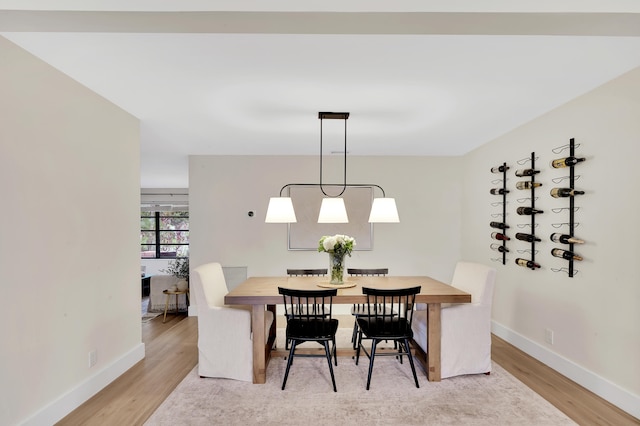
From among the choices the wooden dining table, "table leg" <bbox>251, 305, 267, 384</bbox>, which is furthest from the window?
"table leg" <bbox>251, 305, 267, 384</bbox>

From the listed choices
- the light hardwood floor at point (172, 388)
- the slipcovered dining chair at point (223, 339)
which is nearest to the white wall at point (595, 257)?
the light hardwood floor at point (172, 388)

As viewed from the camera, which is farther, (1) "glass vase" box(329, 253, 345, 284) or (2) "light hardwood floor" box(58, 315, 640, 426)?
(1) "glass vase" box(329, 253, 345, 284)

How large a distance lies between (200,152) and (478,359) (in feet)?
14.2

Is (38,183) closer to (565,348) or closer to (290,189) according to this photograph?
(290,189)

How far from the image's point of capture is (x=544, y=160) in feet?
11.0

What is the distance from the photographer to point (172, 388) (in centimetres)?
288

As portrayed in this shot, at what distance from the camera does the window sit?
9.45m

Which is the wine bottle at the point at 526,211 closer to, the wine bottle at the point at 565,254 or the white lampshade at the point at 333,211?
the wine bottle at the point at 565,254

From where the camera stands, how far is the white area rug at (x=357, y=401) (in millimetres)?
2398

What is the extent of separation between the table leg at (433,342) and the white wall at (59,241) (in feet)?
8.99

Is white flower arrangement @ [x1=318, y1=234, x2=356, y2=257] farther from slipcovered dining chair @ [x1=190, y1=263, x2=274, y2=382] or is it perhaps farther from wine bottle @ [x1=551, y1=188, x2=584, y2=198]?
wine bottle @ [x1=551, y1=188, x2=584, y2=198]

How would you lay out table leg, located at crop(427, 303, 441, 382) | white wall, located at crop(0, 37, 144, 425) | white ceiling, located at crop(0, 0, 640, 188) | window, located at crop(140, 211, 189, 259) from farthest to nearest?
window, located at crop(140, 211, 189, 259), table leg, located at crop(427, 303, 441, 382), white wall, located at crop(0, 37, 144, 425), white ceiling, located at crop(0, 0, 640, 188)

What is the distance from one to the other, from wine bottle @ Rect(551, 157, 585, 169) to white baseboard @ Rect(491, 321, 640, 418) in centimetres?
170

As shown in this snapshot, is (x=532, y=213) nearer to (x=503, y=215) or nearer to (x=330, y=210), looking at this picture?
(x=503, y=215)
